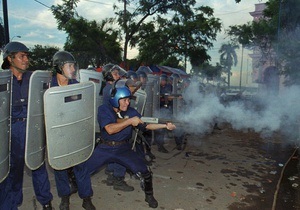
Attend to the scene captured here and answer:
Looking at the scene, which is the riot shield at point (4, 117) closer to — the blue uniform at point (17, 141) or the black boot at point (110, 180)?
Answer: the blue uniform at point (17, 141)

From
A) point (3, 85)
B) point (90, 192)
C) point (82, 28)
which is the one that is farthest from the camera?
point (82, 28)

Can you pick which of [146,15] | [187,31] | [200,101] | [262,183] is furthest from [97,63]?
[262,183]

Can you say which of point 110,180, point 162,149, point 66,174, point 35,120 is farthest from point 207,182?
point 35,120

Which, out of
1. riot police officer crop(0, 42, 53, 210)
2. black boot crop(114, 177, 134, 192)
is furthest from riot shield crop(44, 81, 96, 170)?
black boot crop(114, 177, 134, 192)

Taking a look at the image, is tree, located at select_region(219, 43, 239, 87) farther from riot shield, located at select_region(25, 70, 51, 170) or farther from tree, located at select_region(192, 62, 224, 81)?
riot shield, located at select_region(25, 70, 51, 170)

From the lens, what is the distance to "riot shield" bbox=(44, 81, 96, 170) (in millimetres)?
2643

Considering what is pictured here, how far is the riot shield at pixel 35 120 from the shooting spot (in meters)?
2.65

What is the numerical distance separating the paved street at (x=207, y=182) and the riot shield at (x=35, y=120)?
40.4 inches

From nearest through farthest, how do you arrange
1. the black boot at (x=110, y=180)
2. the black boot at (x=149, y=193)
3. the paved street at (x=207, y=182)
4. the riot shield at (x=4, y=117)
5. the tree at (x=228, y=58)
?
1. the riot shield at (x=4, y=117)
2. the black boot at (x=149, y=193)
3. the paved street at (x=207, y=182)
4. the black boot at (x=110, y=180)
5. the tree at (x=228, y=58)

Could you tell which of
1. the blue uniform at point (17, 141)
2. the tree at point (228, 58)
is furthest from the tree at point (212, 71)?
the blue uniform at point (17, 141)

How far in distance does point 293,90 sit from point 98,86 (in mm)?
10641

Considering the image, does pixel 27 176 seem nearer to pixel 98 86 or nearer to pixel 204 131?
pixel 98 86

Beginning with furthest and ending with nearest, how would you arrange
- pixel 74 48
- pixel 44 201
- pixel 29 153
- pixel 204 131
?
1. pixel 74 48
2. pixel 204 131
3. pixel 44 201
4. pixel 29 153

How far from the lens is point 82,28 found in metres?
21.4
